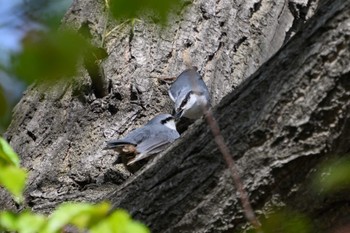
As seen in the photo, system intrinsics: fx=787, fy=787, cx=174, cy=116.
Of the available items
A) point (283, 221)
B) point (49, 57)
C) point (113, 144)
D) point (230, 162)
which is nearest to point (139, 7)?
point (49, 57)

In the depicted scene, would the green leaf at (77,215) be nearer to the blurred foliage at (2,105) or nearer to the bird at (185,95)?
the blurred foliage at (2,105)

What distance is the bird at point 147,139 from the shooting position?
198 centimetres

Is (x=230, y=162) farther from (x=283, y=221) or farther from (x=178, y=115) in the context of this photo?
(x=178, y=115)

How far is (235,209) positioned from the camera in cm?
126

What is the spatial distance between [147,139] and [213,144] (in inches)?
39.2

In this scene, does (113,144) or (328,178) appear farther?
(113,144)

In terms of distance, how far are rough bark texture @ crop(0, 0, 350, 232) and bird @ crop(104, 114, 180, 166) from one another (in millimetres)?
29

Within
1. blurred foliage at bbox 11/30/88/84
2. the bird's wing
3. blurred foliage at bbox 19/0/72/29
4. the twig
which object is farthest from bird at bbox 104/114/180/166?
blurred foliage at bbox 11/30/88/84

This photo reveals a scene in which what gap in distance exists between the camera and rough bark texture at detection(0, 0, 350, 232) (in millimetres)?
1203

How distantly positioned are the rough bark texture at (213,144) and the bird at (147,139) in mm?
29

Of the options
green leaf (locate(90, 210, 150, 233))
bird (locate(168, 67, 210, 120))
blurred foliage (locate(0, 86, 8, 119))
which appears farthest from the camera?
bird (locate(168, 67, 210, 120))

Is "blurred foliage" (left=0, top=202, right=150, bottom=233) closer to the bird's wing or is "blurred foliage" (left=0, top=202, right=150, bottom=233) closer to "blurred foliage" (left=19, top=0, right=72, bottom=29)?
"blurred foliage" (left=19, top=0, right=72, bottom=29)

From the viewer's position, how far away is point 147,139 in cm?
228

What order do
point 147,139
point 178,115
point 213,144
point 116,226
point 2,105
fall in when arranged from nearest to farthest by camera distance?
point 116,226 → point 2,105 → point 213,144 → point 147,139 → point 178,115
